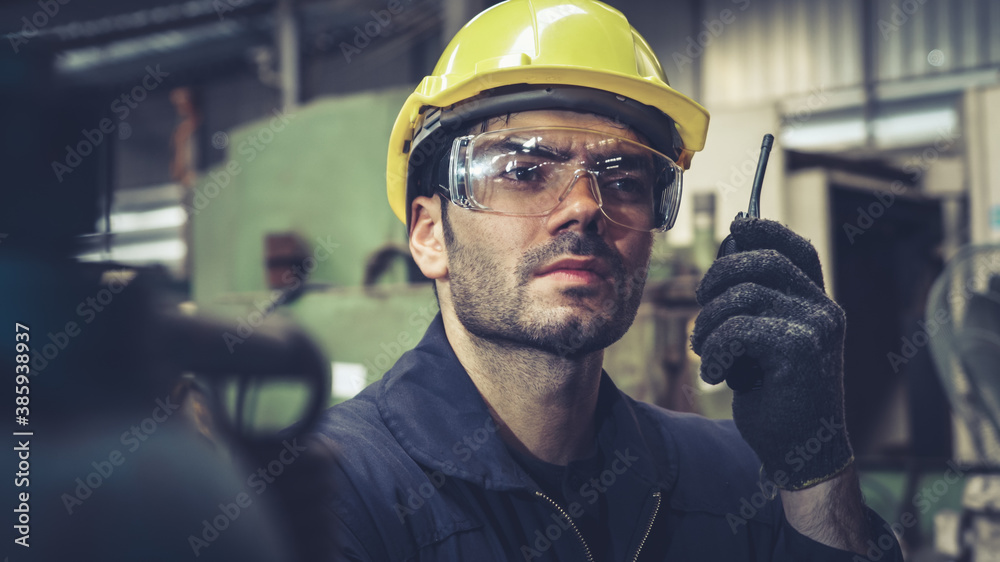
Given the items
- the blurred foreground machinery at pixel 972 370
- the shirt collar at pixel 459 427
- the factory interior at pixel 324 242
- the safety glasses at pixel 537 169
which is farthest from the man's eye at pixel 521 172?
the blurred foreground machinery at pixel 972 370

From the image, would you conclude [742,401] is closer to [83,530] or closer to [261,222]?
[83,530]

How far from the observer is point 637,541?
1.31m

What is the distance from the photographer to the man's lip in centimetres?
131

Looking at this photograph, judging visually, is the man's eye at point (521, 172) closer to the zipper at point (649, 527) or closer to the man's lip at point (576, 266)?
the man's lip at point (576, 266)

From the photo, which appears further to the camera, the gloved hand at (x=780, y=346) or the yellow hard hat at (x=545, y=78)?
the yellow hard hat at (x=545, y=78)

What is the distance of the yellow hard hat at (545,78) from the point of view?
1328mm

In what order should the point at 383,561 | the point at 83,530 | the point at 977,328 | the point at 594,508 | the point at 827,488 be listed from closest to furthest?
the point at 83,530
the point at 383,561
the point at 827,488
the point at 594,508
the point at 977,328

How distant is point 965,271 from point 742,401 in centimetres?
252

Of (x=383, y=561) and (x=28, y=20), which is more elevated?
(x=28, y=20)

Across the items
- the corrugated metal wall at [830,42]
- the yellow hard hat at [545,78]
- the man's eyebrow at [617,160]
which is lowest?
the man's eyebrow at [617,160]

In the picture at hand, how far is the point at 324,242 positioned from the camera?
3533mm

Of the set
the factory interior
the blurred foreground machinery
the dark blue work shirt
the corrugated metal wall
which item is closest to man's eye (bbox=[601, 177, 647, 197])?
the dark blue work shirt

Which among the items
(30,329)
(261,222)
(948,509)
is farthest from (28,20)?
(948,509)

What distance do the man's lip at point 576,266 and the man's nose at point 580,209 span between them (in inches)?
2.2
